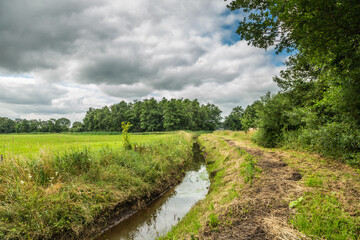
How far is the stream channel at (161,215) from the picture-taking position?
15.9 feet

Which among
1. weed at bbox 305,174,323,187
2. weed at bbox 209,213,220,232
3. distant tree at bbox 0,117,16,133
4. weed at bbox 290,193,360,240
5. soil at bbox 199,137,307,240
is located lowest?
weed at bbox 209,213,220,232

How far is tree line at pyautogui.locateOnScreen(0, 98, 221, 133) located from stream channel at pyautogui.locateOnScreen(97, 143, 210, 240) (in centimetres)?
5388

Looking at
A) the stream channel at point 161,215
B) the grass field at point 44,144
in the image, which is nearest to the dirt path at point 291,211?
the stream channel at point 161,215

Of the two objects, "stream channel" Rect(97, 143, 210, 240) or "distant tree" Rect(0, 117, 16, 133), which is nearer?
"stream channel" Rect(97, 143, 210, 240)

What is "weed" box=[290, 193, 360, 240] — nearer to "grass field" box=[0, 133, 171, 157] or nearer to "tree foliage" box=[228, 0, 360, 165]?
"tree foliage" box=[228, 0, 360, 165]

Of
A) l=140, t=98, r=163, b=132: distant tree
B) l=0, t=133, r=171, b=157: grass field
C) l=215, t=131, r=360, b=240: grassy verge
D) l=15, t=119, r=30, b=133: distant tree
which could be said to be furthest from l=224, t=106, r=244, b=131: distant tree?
l=15, t=119, r=30, b=133: distant tree

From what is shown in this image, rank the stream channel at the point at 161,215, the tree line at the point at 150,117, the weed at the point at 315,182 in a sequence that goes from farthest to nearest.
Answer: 1. the tree line at the point at 150,117
2. the stream channel at the point at 161,215
3. the weed at the point at 315,182

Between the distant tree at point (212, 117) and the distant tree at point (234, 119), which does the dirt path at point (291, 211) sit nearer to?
the distant tree at point (212, 117)

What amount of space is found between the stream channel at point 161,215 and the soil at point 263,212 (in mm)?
2338

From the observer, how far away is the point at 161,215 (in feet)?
19.1

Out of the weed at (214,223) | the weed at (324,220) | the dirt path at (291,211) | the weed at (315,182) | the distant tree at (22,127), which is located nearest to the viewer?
the weed at (324,220)

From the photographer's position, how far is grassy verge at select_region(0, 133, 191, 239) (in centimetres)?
388

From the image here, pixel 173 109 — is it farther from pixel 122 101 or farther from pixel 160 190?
pixel 160 190

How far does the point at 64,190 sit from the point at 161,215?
3306 mm
